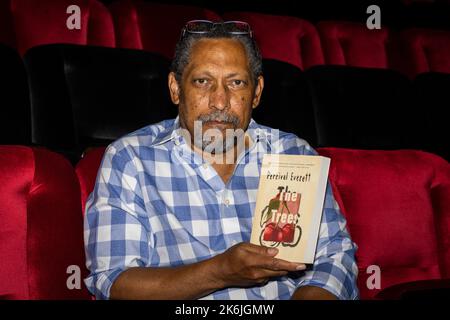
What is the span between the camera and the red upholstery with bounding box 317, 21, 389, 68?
166 centimetres

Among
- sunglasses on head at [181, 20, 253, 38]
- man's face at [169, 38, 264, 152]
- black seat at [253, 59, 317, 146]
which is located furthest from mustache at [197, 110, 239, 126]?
black seat at [253, 59, 317, 146]

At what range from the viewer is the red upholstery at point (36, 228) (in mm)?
780

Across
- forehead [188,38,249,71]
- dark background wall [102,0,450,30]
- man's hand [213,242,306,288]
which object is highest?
dark background wall [102,0,450,30]

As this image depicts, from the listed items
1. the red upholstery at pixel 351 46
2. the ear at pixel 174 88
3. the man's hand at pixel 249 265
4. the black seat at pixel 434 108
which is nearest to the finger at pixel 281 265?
the man's hand at pixel 249 265

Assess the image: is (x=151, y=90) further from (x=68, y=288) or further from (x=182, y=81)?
(x=68, y=288)

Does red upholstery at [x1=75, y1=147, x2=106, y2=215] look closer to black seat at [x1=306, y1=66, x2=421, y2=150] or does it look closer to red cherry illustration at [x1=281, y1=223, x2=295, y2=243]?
red cherry illustration at [x1=281, y1=223, x2=295, y2=243]

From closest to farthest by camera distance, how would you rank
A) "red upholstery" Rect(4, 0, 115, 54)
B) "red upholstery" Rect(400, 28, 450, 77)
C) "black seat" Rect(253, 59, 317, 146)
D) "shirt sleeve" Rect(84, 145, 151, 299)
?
"shirt sleeve" Rect(84, 145, 151, 299) → "black seat" Rect(253, 59, 317, 146) → "red upholstery" Rect(4, 0, 115, 54) → "red upholstery" Rect(400, 28, 450, 77)

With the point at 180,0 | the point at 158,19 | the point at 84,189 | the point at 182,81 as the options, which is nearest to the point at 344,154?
the point at 182,81

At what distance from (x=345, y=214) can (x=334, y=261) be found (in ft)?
0.65

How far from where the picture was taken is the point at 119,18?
1.45 m

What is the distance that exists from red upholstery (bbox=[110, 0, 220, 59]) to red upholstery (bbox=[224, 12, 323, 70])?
0.19 metres

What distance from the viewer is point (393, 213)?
105 centimetres

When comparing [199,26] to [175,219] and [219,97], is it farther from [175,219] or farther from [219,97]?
[175,219]
